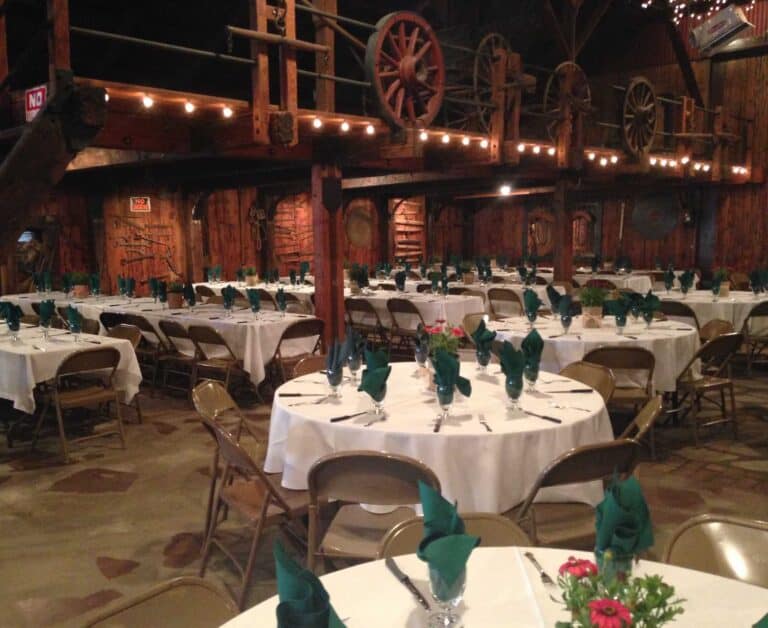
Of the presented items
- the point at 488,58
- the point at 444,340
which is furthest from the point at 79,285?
the point at 444,340

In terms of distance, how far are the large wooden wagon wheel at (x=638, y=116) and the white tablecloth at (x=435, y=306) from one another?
383 cm

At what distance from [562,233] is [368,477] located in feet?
31.3

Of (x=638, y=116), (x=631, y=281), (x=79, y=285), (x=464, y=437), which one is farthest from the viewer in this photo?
(x=631, y=281)

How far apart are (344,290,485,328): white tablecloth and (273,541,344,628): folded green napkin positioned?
6337 mm

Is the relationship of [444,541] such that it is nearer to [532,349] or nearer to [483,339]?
[532,349]

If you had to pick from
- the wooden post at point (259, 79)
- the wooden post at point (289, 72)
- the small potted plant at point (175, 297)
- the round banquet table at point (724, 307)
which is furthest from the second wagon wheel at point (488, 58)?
the small potted plant at point (175, 297)

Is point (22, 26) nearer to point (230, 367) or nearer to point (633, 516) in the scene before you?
point (230, 367)

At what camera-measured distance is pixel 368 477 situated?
97.5 inches

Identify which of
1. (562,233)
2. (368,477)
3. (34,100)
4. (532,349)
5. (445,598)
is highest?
(34,100)

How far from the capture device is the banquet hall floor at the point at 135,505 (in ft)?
10.6

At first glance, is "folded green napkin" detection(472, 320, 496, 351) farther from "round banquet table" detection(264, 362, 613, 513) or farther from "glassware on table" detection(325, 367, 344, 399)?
"glassware on table" detection(325, 367, 344, 399)

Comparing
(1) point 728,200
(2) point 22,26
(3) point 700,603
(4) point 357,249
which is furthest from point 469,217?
(3) point 700,603

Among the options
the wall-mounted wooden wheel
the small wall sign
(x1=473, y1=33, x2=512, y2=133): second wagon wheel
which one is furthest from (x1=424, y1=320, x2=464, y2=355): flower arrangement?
the small wall sign

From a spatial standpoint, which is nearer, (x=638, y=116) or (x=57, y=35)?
(x=57, y=35)
